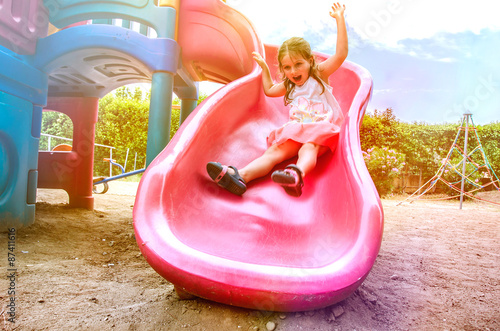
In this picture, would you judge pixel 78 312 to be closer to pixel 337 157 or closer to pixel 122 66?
pixel 337 157

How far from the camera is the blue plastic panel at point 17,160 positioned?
1.66 m

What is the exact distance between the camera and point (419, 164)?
6.48 metres

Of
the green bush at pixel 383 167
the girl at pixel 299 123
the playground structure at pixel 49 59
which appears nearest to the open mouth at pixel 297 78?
the girl at pixel 299 123

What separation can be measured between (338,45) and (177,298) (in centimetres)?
131

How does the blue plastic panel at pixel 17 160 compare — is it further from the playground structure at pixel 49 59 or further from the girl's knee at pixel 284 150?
the girl's knee at pixel 284 150

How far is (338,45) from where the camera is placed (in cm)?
154

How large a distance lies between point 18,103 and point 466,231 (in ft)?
10.7

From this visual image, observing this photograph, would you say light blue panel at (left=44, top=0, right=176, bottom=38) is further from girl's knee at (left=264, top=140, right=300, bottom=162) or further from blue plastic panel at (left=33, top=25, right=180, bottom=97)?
girl's knee at (left=264, top=140, right=300, bottom=162)

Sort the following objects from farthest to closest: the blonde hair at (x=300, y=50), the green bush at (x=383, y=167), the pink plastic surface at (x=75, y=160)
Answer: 1. the green bush at (x=383, y=167)
2. the pink plastic surface at (x=75, y=160)
3. the blonde hair at (x=300, y=50)

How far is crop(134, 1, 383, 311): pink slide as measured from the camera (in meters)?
0.76

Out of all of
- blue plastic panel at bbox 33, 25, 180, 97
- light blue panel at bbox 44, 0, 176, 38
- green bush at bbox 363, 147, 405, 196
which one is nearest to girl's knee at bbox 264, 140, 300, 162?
blue plastic panel at bbox 33, 25, 180, 97

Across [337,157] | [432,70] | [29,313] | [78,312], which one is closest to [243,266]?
[78,312]

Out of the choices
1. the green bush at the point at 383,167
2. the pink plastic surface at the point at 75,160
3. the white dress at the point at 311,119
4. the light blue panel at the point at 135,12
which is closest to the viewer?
A: the white dress at the point at 311,119

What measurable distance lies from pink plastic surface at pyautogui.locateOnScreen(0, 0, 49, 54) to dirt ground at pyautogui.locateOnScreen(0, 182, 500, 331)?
3.40 feet
